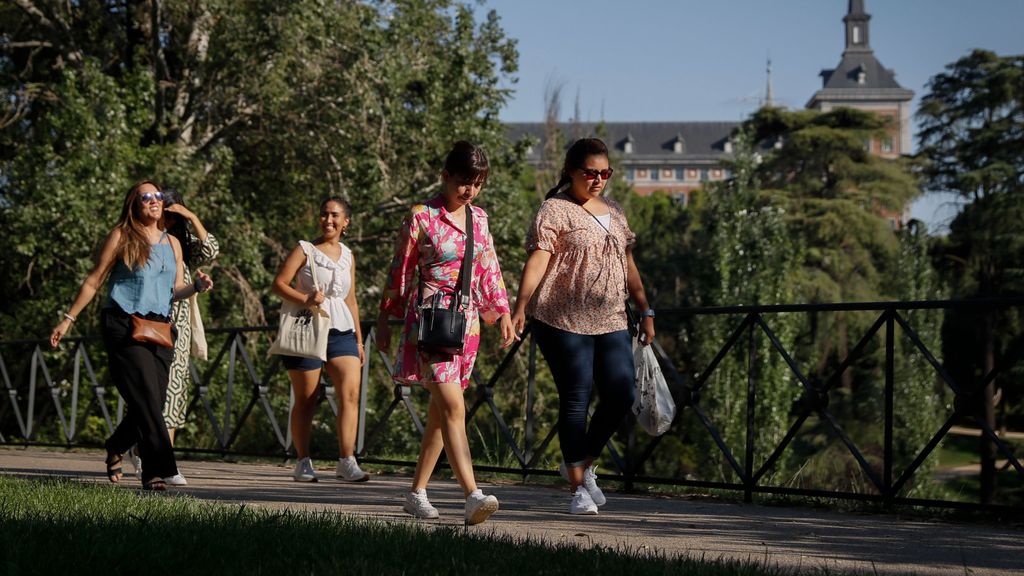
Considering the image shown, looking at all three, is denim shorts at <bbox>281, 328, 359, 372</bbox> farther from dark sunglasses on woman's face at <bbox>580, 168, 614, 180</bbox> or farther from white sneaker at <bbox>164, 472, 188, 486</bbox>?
dark sunglasses on woman's face at <bbox>580, 168, 614, 180</bbox>

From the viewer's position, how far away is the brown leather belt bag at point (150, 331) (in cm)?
721

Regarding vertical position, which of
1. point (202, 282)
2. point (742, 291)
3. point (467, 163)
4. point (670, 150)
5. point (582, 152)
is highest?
point (670, 150)

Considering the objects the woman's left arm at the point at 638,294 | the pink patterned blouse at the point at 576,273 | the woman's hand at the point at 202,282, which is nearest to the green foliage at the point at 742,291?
the woman's hand at the point at 202,282

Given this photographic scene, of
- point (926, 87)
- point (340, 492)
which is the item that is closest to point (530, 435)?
point (340, 492)

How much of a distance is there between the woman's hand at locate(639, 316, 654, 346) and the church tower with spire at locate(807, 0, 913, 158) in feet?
397

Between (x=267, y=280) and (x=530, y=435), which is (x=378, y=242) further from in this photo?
(x=530, y=435)

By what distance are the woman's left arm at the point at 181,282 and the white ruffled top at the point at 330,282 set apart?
24.6 inches

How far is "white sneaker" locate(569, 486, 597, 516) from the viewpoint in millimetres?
6324

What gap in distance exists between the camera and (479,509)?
555 centimetres

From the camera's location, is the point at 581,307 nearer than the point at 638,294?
Yes

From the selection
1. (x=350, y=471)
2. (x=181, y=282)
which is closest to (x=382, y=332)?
(x=350, y=471)

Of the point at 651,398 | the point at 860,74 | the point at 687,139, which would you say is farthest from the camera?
the point at 687,139

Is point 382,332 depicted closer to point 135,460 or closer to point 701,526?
point 701,526

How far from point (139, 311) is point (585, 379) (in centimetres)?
269
